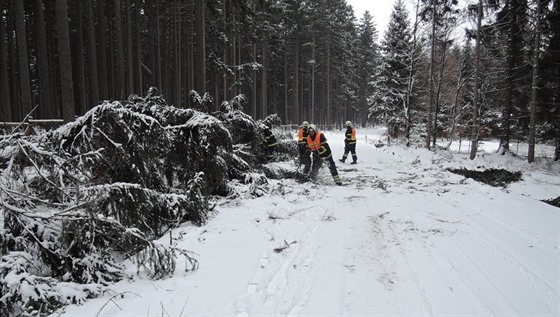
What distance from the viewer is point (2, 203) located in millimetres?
3338

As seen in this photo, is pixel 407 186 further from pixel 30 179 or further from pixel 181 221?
pixel 30 179

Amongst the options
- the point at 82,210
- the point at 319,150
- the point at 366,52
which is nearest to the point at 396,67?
the point at 319,150

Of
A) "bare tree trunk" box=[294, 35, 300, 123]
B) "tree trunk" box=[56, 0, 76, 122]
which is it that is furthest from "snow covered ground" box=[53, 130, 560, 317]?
"bare tree trunk" box=[294, 35, 300, 123]

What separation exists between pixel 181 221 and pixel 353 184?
20.6ft

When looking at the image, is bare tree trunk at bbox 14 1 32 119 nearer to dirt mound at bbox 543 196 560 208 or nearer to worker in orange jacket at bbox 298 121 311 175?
worker in orange jacket at bbox 298 121 311 175

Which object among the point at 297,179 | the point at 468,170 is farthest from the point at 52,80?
the point at 468,170

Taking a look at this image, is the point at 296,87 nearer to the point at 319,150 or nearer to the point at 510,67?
the point at 510,67

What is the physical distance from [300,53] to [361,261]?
4335 cm

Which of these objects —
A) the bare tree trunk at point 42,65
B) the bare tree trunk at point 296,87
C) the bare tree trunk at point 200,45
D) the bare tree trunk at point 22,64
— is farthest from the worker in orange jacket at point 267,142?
the bare tree trunk at point 296,87

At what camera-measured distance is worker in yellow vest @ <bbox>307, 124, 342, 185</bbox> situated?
10742mm

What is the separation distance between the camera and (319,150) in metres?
11.1

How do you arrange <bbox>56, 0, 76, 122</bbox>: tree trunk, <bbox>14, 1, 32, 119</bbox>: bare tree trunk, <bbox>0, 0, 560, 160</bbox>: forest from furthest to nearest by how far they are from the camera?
<bbox>0, 0, 560, 160</bbox>: forest
<bbox>14, 1, 32, 119</bbox>: bare tree trunk
<bbox>56, 0, 76, 122</bbox>: tree trunk

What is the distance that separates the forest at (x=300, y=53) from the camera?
17531 mm

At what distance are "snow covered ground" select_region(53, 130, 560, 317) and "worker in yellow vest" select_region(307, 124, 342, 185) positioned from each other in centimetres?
213
